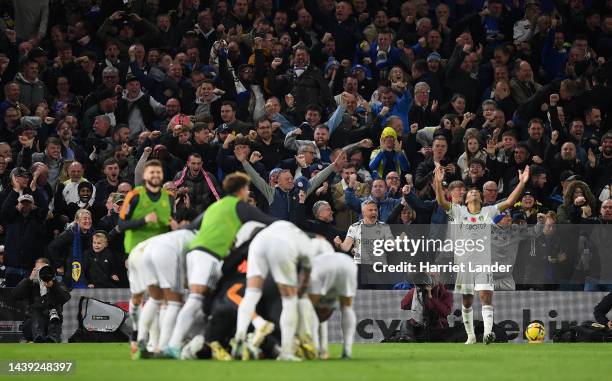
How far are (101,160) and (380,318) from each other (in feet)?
22.2

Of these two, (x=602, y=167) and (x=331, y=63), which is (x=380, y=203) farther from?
(x=331, y=63)

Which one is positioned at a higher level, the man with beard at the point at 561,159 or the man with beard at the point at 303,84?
the man with beard at the point at 303,84

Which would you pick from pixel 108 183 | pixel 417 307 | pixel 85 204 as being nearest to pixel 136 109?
pixel 108 183

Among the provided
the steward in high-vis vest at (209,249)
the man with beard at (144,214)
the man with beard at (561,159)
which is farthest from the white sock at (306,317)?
the man with beard at (561,159)

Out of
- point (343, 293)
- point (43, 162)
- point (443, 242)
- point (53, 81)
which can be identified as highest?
point (53, 81)

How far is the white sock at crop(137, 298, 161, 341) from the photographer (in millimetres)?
17453

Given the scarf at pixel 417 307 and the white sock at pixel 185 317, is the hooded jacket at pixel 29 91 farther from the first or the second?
the white sock at pixel 185 317

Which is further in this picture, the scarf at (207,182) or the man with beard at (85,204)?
the man with beard at (85,204)

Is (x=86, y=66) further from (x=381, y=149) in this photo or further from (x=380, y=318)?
(x=380, y=318)

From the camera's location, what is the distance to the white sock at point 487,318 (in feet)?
73.3

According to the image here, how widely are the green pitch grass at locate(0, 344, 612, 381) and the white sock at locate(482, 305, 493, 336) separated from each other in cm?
89

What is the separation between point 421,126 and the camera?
90.6ft

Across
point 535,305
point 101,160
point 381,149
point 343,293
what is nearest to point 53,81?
point 101,160

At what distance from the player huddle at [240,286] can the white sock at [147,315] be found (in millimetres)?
13
